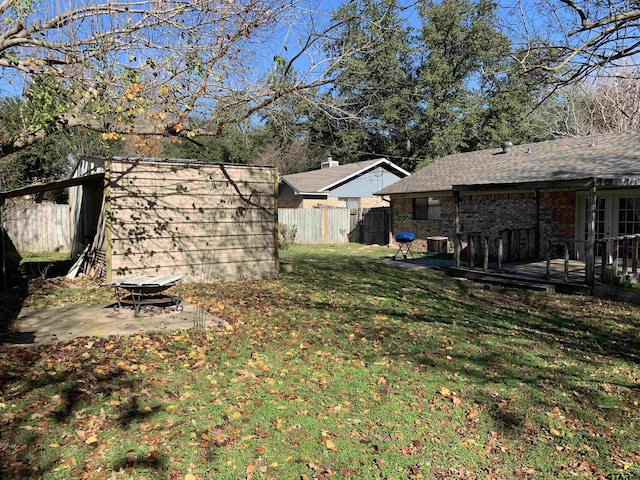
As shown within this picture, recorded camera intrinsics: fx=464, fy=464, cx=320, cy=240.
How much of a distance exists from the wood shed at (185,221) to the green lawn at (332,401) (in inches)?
137

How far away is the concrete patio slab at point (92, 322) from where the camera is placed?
620 cm

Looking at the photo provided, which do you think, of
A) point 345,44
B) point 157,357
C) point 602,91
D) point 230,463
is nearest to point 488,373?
point 230,463

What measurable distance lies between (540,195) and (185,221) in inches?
438

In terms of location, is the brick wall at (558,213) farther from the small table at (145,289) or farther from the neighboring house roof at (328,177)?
the neighboring house roof at (328,177)

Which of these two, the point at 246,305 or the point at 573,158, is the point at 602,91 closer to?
the point at 573,158

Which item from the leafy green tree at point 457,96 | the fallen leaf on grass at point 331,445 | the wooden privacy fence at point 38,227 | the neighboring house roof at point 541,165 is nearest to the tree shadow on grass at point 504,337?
the fallen leaf on grass at point 331,445

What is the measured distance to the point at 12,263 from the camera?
14.6m

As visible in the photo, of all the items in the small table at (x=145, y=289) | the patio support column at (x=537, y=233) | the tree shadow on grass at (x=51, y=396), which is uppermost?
the patio support column at (x=537, y=233)

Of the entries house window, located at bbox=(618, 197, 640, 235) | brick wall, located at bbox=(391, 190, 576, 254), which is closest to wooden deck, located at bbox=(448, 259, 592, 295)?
brick wall, located at bbox=(391, 190, 576, 254)

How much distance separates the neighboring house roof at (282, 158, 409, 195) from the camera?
27200 millimetres

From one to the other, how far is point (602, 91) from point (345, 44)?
2052 centimetres

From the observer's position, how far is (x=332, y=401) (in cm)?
450

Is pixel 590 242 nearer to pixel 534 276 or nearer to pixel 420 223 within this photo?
pixel 534 276

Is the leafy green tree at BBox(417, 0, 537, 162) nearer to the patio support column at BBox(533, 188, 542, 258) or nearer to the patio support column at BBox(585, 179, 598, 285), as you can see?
the patio support column at BBox(533, 188, 542, 258)
